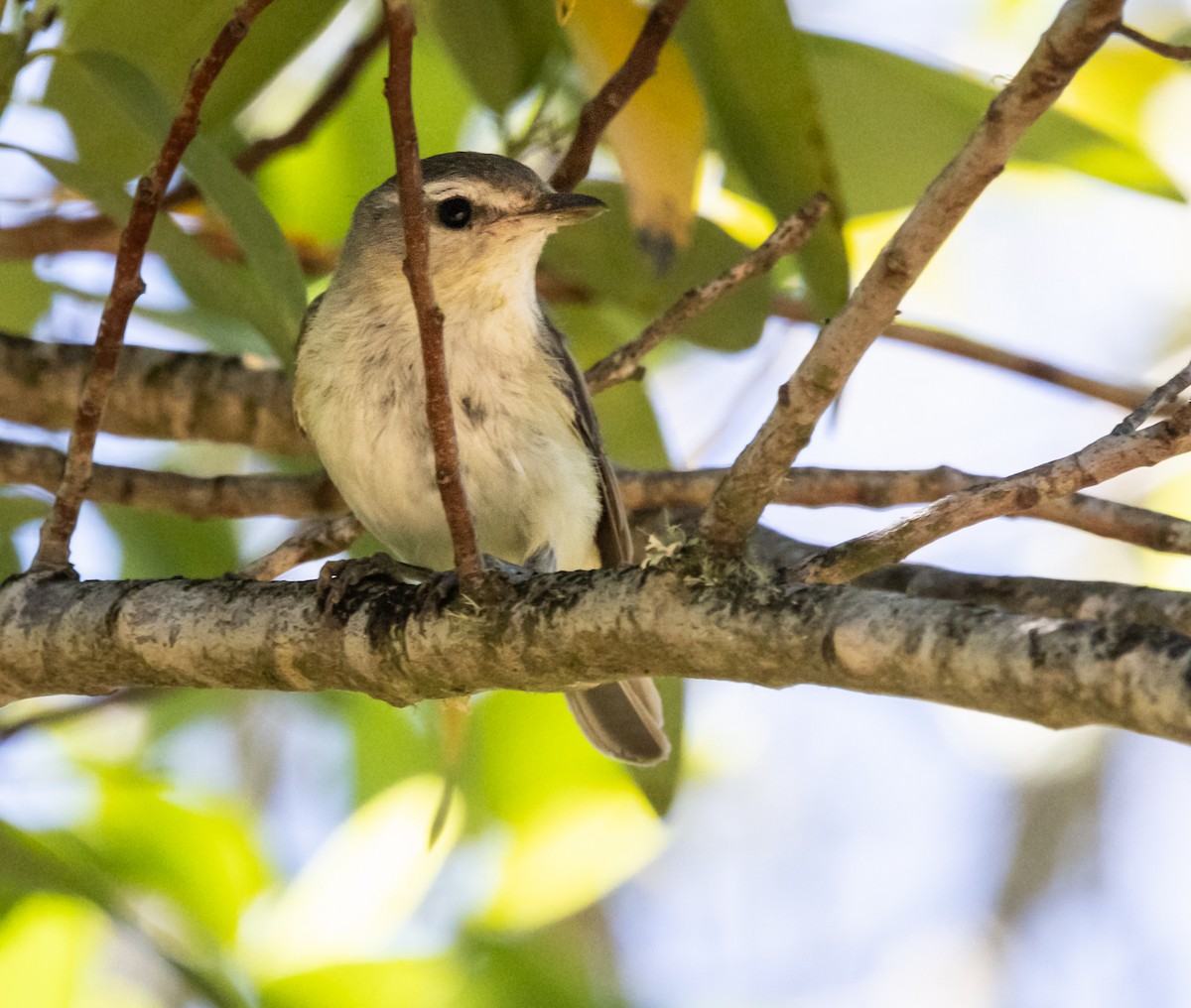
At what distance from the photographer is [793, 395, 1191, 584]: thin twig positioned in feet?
5.00

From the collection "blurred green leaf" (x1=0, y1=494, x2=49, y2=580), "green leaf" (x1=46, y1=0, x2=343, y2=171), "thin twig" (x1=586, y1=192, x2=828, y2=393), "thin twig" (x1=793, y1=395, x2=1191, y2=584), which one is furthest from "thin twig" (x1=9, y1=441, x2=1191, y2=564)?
"thin twig" (x1=793, y1=395, x2=1191, y2=584)

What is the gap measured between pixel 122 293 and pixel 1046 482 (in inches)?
52.7

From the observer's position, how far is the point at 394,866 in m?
3.03

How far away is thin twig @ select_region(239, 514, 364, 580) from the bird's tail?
616 millimetres

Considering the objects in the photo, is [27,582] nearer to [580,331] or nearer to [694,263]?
[694,263]

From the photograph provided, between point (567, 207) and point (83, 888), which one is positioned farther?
point (567, 207)

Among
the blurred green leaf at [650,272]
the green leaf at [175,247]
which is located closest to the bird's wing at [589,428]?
the blurred green leaf at [650,272]

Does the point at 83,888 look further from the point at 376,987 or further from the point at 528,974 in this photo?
the point at 528,974

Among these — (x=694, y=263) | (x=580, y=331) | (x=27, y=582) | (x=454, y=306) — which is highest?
(x=580, y=331)

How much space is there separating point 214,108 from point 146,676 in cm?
115

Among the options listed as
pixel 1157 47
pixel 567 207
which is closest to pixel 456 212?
pixel 567 207

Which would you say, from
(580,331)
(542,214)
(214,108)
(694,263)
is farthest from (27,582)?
(580,331)

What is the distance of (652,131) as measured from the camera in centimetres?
268

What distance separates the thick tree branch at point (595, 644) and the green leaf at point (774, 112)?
3.57 ft
